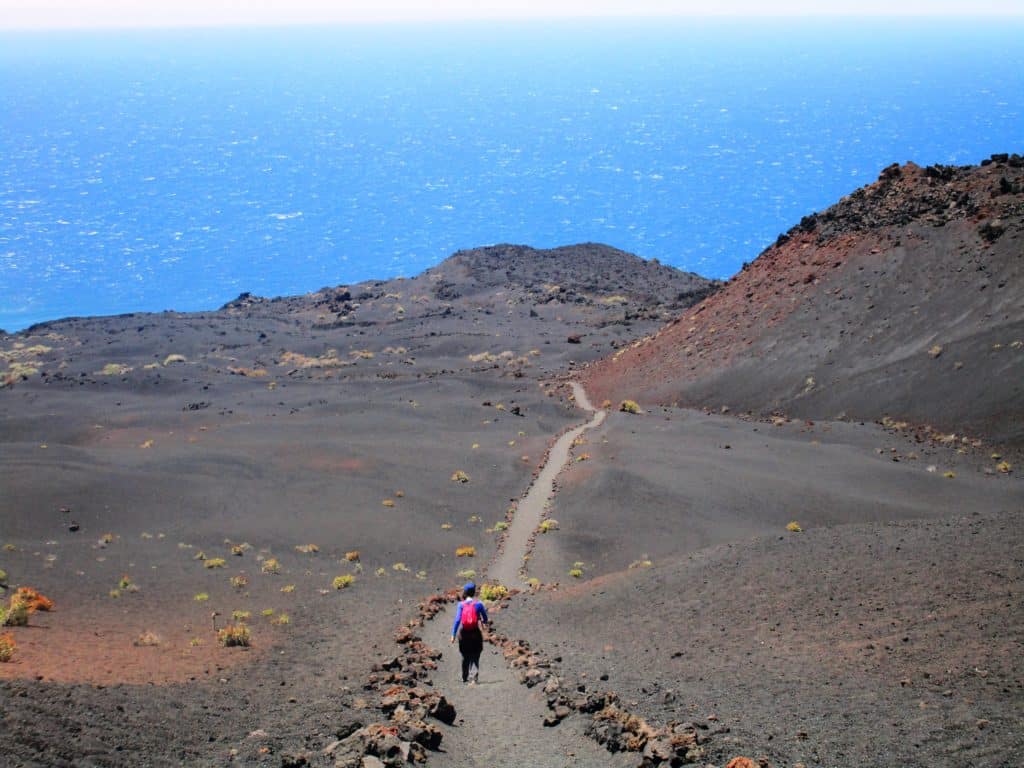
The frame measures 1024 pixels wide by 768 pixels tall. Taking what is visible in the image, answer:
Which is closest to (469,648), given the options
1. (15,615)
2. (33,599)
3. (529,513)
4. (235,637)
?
(235,637)

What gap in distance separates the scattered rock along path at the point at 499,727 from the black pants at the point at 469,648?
230 millimetres

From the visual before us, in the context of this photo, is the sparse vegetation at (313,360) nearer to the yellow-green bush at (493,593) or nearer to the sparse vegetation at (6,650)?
the yellow-green bush at (493,593)

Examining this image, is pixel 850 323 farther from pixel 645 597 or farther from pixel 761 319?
pixel 645 597

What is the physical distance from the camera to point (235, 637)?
16266 mm

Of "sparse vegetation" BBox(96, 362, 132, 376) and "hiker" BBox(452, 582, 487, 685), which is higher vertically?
"sparse vegetation" BBox(96, 362, 132, 376)

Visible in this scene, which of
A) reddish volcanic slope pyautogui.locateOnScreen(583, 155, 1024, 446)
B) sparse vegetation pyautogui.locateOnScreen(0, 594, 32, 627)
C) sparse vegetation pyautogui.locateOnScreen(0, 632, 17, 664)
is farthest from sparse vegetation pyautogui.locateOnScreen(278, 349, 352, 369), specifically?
sparse vegetation pyautogui.locateOnScreen(0, 632, 17, 664)

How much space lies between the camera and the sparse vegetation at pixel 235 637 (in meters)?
16.3

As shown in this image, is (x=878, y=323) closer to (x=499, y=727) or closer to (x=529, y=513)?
(x=529, y=513)

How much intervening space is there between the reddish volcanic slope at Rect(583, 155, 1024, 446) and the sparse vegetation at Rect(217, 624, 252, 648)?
77.8 ft

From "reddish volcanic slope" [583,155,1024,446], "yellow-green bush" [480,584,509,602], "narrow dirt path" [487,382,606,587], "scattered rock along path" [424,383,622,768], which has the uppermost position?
"reddish volcanic slope" [583,155,1024,446]

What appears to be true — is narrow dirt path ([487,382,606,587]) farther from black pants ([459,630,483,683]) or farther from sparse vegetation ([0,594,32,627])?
sparse vegetation ([0,594,32,627])

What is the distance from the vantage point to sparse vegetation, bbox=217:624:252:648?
16.3 meters

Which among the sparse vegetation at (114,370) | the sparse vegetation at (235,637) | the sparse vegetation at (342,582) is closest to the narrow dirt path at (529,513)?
the sparse vegetation at (342,582)

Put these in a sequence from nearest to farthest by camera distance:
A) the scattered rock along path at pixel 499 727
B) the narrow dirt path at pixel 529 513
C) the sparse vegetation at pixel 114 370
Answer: the scattered rock along path at pixel 499 727 < the narrow dirt path at pixel 529 513 < the sparse vegetation at pixel 114 370
